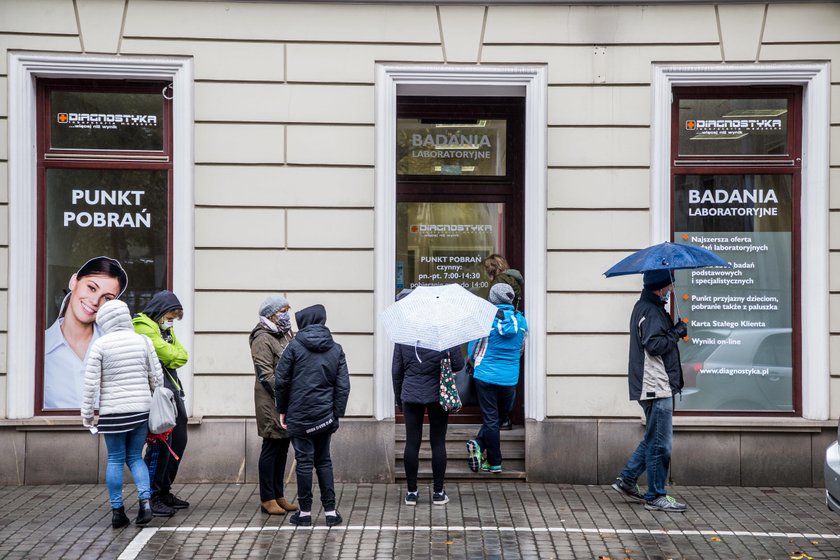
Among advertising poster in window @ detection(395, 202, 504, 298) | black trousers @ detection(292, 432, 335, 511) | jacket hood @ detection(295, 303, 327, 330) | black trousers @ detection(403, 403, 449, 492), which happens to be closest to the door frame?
advertising poster in window @ detection(395, 202, 504, 298)

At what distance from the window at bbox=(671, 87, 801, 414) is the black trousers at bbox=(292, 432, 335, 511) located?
3768mm

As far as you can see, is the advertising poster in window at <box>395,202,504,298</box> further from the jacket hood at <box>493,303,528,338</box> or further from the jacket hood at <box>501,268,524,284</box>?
the jacket hood at <box>493,303,528,338</box>

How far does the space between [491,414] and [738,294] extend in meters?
2.70

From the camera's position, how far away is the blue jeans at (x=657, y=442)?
7.98 m

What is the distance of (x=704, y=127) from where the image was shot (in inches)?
378

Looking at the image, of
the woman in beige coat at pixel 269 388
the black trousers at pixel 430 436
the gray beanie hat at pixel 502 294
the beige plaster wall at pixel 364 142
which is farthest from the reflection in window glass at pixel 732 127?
the woman in beige coat at pixel 269 388

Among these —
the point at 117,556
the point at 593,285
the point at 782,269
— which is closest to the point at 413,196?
the point at 593,285

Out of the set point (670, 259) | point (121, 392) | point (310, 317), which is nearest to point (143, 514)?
point (121, 392)

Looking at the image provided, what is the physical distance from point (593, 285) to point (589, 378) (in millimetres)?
871

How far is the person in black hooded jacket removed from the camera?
738 cm

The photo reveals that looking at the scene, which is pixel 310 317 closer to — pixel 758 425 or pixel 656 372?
pixel 656 372

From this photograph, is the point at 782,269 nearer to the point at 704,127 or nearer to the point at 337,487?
the point at 704,127

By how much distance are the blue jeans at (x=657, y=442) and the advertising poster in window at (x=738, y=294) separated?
1.59 meters

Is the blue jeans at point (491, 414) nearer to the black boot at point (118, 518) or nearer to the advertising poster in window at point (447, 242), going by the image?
the advertising poster in window at point (447, 242)
